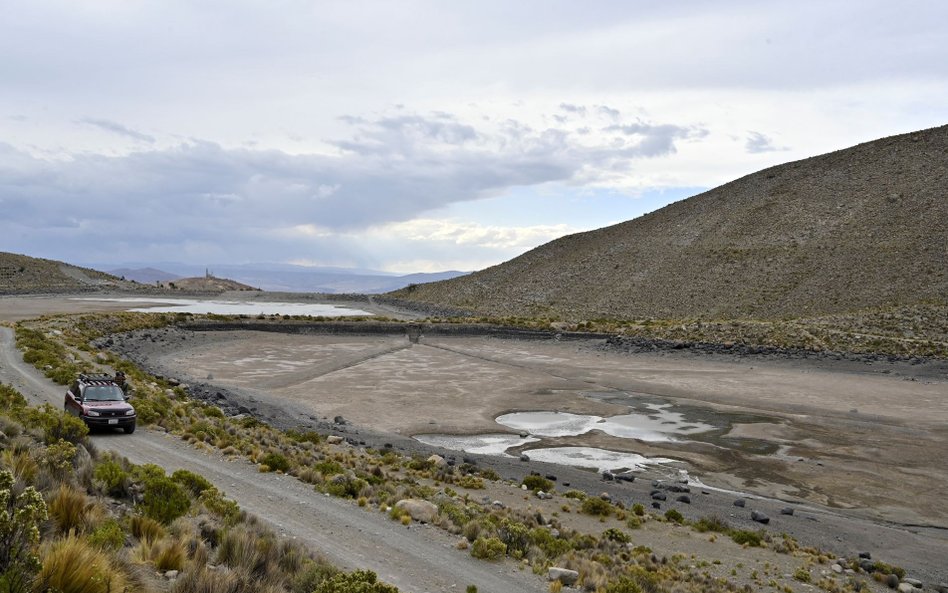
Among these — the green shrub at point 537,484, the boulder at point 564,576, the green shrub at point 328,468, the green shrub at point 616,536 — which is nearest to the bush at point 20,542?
the boulder at point 564,576

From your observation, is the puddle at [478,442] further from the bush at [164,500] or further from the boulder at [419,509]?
the bush at [164,500]

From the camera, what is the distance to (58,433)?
16016mm

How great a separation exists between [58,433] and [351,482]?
7023 millimetres

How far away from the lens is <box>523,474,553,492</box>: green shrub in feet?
67.2

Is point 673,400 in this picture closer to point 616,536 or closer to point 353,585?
point 616,536

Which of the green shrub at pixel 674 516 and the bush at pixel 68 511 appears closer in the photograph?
the bush at pixel 68 511

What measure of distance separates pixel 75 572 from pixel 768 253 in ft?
340

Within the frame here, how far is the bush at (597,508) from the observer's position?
1827cm

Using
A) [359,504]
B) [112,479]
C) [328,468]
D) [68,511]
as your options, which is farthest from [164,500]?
[328,468]

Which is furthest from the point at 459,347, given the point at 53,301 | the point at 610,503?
the point at 53,301

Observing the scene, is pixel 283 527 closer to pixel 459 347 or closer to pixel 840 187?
pixel 459 347

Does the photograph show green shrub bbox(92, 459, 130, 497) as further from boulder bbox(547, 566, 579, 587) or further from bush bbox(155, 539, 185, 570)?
boulder bbox(547, 566, 579, 587)

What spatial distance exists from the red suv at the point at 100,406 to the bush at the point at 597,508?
14.1m

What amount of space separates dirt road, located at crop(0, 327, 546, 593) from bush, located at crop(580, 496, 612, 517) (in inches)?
230
